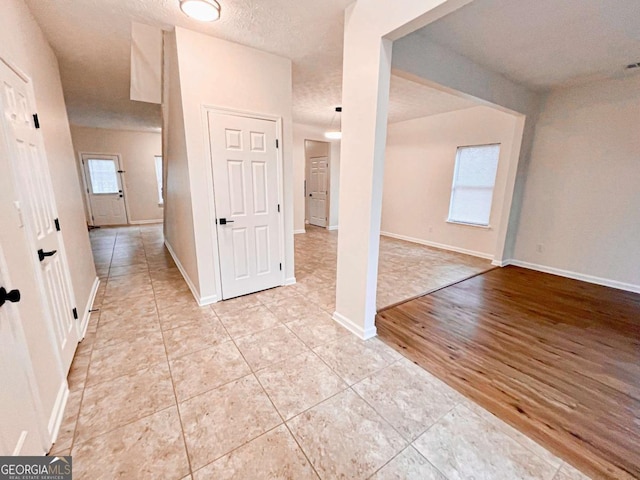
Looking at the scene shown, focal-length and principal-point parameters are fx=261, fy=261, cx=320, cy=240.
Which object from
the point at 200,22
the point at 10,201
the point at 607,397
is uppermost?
the point at 200,22

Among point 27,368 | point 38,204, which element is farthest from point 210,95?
point 27,368

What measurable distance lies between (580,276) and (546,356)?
2621 millimetres

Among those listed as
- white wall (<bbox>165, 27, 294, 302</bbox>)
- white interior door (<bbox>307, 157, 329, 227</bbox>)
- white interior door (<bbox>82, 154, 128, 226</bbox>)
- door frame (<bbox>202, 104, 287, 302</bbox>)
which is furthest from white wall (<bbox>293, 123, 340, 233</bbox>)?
white interior door (<bbox>82, 154, 128, 226</bbox>)

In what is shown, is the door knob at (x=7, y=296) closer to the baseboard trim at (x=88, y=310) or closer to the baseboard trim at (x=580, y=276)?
the baseboard trim at (x=88, y=310)

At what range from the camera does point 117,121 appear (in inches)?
245

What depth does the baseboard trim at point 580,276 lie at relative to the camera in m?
3.44

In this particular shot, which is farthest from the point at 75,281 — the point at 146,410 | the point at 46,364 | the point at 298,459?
the point at 298,459

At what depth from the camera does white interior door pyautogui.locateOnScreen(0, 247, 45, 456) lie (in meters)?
1.01

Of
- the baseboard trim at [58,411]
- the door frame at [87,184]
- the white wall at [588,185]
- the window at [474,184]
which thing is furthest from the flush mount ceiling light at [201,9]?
the door frame at [87,184]

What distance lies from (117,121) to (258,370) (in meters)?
7.23

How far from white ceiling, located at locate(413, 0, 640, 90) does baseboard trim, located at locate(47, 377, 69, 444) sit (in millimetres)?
3800

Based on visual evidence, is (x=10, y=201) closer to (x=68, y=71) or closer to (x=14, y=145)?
(x=14, y=145)

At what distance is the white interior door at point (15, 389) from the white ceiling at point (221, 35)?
7.37 feet

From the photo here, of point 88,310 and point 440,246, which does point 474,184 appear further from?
point 88,310
